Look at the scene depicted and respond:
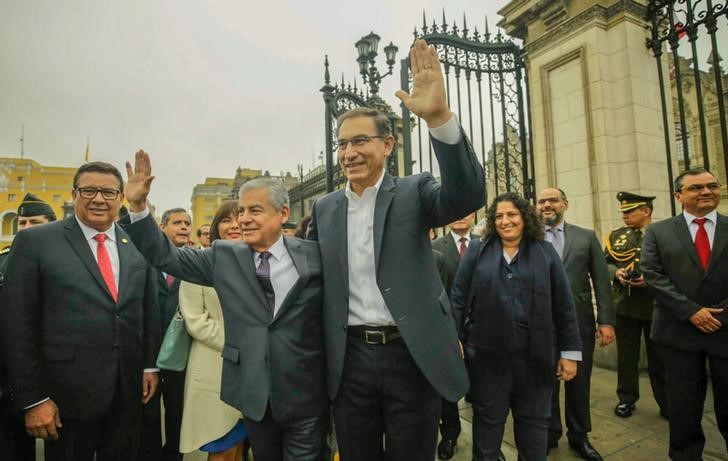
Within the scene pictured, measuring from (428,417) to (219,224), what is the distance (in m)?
2.26

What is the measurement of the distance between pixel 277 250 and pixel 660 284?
9.96ft

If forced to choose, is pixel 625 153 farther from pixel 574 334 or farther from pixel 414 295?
pixel 414 295

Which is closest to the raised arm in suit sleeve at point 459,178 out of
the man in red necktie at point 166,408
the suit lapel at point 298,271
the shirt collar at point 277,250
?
the suit lapel at point 298,271

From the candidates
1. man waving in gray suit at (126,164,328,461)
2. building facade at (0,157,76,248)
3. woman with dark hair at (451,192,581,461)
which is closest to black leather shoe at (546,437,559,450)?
woman with dark hair at (451,192,581,461)

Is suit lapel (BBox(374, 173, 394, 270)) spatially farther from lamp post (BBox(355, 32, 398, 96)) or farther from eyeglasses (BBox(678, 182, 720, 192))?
lamp post (BBox(355, 32, 398, 96))

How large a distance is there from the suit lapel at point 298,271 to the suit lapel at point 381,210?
1.27 feet

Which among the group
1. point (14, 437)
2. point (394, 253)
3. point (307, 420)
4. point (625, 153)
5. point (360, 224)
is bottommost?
point (14, 437)

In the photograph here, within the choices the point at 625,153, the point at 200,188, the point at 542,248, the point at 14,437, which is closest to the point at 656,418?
the point at 542,248

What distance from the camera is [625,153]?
5031mm

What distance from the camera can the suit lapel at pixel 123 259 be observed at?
2494 millimetres

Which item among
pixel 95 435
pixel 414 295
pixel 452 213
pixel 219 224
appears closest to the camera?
pixel 452 213

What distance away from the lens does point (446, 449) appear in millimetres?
3250

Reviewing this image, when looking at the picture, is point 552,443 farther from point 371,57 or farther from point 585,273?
point 371,57

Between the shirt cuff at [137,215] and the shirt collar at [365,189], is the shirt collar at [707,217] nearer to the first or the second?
the shirt collar at [365,189]
